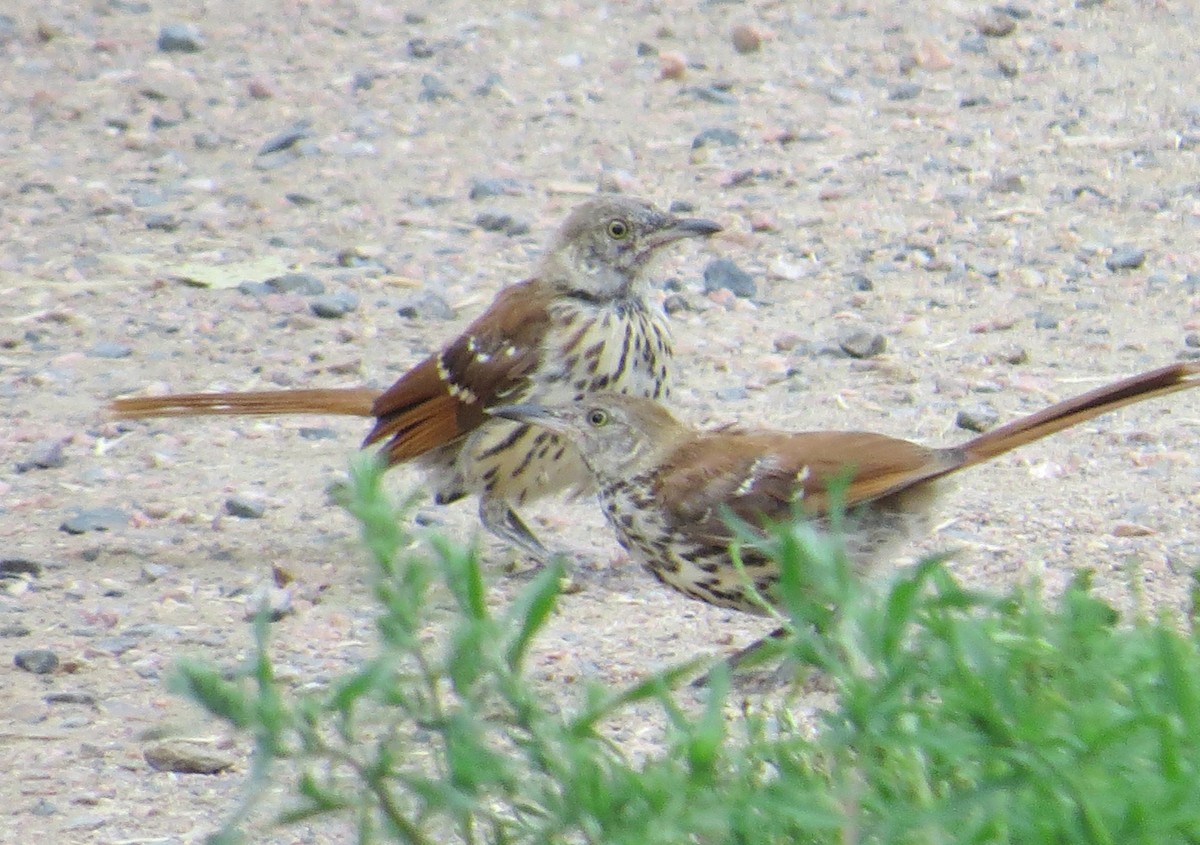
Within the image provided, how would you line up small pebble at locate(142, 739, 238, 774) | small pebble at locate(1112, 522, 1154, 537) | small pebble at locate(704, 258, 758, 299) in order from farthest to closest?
small pebble at locate(704, 258, 758, 299), small pebble at locate(1112, 522, 1154, 537), small pebble at locate(142, 739, 238, 774)

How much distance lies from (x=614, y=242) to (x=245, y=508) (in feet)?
3.80

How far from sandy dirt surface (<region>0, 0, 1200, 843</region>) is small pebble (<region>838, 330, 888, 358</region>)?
5 cm

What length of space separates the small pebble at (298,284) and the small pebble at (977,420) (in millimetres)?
2311

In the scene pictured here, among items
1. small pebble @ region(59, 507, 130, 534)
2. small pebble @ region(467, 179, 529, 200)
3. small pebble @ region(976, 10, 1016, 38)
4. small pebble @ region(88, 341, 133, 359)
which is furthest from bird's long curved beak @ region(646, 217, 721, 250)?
small pebble @ region(976, 10, 1016, 38)

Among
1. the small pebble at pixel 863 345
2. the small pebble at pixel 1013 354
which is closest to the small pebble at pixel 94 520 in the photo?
the small pebble at pixel 863 345

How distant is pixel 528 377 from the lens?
16.5ft

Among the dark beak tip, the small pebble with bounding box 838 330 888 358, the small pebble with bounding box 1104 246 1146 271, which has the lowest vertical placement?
the small pebble with bounding box 838 330 888 358

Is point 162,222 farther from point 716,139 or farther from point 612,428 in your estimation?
point 612,428

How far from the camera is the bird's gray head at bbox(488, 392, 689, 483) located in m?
4.30

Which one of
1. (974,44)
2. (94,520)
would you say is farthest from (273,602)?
(974,44)

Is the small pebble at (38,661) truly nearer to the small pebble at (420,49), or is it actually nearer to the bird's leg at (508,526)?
the bird's leg at (508,526)

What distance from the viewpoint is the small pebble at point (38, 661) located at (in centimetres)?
427

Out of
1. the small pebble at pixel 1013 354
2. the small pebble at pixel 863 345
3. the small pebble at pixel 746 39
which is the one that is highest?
the small pebble at pixel 746 39

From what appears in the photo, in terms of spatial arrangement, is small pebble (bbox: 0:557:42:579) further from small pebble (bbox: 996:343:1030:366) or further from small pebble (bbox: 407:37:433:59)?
small pebble (bbox: 407:37:433:59)
